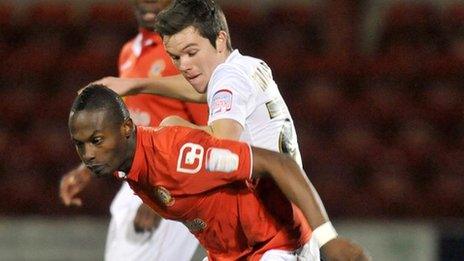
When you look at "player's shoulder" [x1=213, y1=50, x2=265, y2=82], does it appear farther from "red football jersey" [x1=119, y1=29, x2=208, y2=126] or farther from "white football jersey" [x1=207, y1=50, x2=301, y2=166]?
"red football jersey" [x1=119, y1=29, x2=208, y2=126]

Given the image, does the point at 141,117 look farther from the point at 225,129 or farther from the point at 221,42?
the point at 225,129

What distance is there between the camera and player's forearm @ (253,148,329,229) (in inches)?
129

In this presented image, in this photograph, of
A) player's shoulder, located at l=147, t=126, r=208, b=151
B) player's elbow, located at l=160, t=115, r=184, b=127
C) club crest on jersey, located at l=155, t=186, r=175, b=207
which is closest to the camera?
player's shoulder, located at l=147, t=126, r=208, b=151

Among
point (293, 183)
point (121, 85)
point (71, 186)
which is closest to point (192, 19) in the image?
point (121, 85)

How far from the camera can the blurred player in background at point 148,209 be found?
4.95 m

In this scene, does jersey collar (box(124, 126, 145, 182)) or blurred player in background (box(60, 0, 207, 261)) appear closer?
jersey collar (box(124, 126, 145, 182))

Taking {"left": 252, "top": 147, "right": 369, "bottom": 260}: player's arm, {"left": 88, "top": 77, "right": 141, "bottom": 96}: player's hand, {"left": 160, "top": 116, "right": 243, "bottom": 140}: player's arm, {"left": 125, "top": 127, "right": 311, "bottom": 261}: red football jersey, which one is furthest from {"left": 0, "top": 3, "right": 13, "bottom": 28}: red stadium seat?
Answer: {"left": 252, "top": 147, "right": 369, "bottom": 260}: player's arm

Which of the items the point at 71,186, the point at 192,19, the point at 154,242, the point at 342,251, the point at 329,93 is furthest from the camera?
the point at 329,93

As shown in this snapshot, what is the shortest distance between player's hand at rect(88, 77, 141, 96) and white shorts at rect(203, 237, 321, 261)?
965 millimetres

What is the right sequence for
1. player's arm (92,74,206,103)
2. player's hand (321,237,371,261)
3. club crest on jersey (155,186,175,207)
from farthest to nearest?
1. player's arm (92,74,206,103)
2. club crest on jersey (155,186,175,207)
3. player's hand (321,237,371,261)

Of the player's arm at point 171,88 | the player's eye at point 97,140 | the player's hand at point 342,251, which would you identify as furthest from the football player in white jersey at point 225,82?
the player's arm at point 171,88

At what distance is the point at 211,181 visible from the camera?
11.3 ft

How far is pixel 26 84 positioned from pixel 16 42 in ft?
1.46

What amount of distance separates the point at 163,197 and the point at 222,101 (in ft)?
1.24
